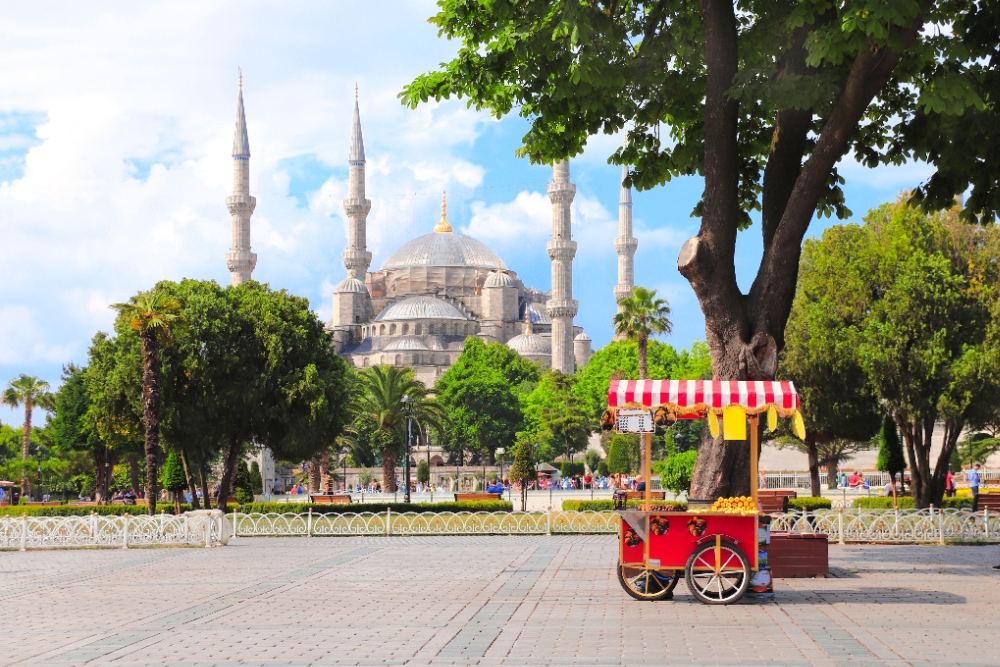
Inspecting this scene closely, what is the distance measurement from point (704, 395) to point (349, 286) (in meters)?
99.5

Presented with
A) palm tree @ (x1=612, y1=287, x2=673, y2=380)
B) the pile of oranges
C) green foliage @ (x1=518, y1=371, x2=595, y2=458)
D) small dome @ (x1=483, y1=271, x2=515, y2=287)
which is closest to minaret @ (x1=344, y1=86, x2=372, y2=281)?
small dome @ (x1=483, y1=271, x2=515, y2=287)

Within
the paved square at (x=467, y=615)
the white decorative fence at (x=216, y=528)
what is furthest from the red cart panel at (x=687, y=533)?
the white decorative fence at (x=216, y=528)

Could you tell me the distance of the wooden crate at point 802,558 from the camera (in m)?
13.1

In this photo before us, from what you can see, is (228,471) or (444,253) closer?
(228,471)

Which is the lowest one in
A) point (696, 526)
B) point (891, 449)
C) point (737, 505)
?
point (696, 526)

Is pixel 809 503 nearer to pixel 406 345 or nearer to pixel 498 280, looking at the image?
pixel 406 345

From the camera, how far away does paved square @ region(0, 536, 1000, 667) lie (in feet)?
25.7

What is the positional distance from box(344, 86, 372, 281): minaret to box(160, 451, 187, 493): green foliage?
202 feet

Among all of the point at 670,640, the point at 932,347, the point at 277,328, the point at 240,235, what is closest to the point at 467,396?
the point at 240,235

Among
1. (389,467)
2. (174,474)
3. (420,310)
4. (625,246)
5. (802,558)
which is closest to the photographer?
(802,558)

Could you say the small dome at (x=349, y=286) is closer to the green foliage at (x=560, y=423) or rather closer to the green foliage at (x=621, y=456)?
the green foliage at (x=560, y=423)

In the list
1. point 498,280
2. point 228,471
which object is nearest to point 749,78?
point 228,471

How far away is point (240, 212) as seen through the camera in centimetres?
8481

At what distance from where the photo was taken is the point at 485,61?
13703mm
